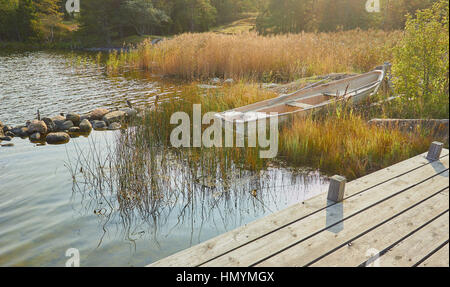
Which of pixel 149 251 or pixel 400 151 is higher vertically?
pixel 400 151

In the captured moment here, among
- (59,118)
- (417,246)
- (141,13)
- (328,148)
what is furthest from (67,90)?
(141,13)

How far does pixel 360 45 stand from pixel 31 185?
29.5ft

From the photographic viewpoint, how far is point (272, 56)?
376 inches

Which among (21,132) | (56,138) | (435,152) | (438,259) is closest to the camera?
(438,259)

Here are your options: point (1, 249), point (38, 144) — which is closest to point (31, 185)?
point (1, 249)

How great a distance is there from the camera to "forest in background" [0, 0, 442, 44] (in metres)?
19.7

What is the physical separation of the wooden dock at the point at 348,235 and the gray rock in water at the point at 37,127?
16.1 feet

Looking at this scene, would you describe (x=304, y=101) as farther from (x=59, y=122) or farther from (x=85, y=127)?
(x=59, y=122)

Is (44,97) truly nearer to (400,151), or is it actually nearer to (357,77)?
(357,77)

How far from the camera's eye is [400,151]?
168 inches
